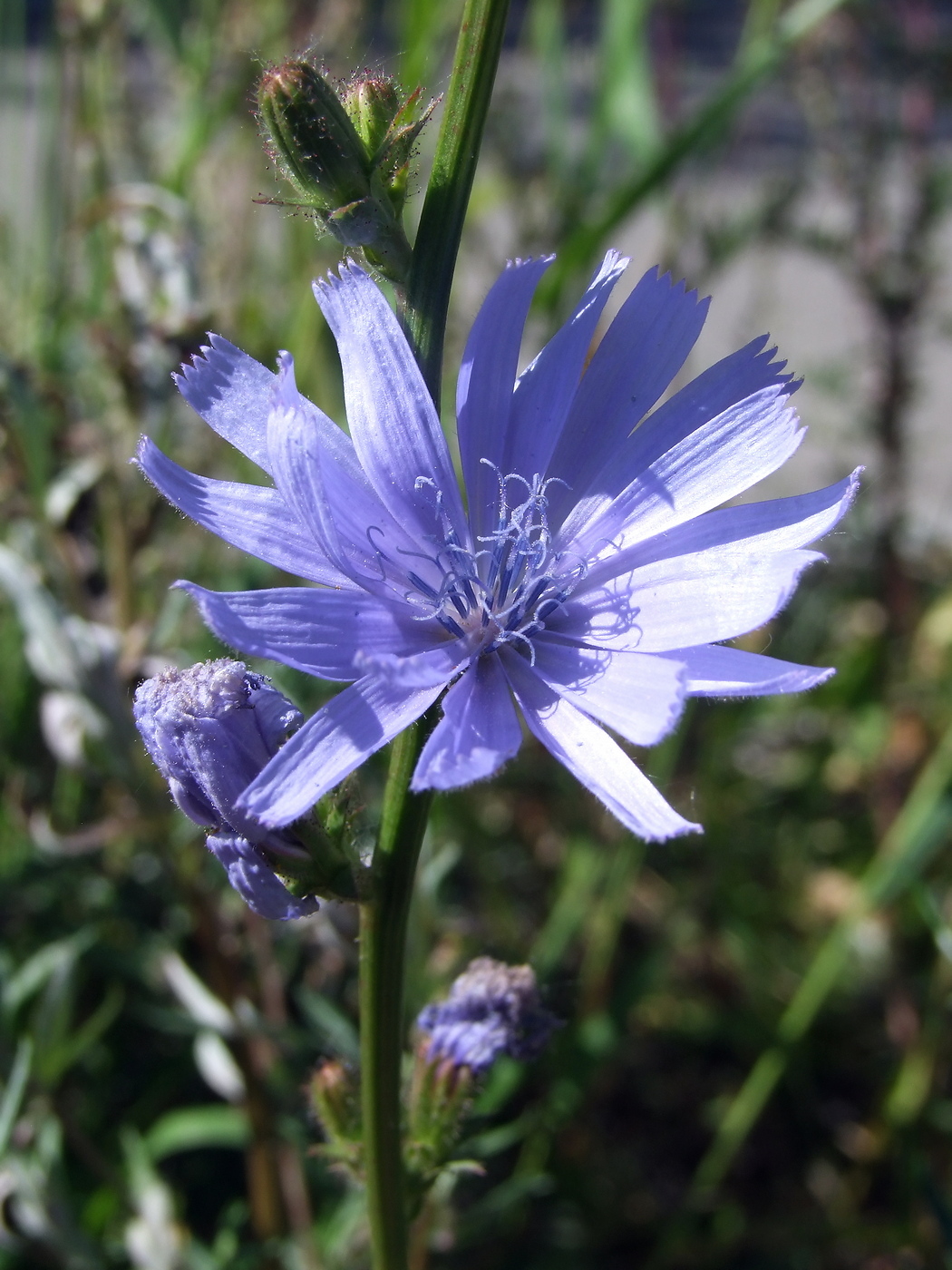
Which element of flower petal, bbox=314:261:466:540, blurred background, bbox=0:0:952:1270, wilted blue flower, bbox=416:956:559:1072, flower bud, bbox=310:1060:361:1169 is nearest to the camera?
flower petal, bbox=314:261:466:540

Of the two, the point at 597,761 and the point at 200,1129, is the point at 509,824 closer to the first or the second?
the point at 200,1129

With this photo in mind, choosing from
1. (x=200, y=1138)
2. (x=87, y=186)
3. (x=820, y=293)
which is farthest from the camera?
(x=820, y=293)

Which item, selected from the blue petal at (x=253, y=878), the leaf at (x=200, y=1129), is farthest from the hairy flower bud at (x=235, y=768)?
the leaf at (x=200, y=1129)

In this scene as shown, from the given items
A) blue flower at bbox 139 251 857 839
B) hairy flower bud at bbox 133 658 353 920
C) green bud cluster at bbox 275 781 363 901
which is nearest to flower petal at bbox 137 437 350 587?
blue flower at bbox 139 251 857 839

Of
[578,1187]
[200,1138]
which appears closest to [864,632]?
[578,1187]

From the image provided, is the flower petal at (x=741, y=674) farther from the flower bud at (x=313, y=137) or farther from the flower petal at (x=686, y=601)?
the flower bud at (x=313, y=137)

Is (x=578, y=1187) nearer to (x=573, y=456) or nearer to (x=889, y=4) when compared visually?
(x=573, y=456)

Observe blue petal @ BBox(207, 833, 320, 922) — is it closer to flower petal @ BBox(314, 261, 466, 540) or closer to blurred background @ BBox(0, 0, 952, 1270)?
flower petal @ BBox(314, 261, 466, 540)

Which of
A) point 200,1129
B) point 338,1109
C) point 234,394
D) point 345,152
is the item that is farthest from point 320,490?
point 200,1129
